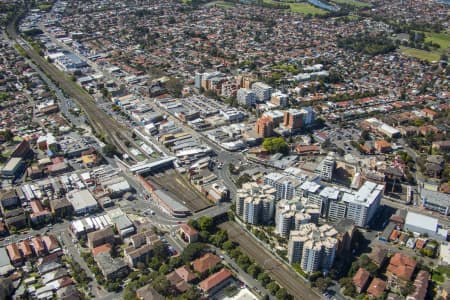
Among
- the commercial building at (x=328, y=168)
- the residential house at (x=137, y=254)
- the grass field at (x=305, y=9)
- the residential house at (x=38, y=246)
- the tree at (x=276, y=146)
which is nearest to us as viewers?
the residential house at (x=137, y=254)

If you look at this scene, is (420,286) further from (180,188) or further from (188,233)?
(180,188)

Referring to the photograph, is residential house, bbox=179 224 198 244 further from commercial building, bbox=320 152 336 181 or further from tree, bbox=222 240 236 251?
commercial building, bbox=320 152 336 181

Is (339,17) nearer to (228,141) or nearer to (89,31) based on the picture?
(89,31)

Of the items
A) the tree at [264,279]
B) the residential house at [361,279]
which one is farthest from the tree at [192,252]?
the residential house at [361,279]

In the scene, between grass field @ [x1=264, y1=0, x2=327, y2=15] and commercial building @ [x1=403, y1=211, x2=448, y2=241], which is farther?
grass field @ [x1=264, y1=0, x2=327, y2=15]

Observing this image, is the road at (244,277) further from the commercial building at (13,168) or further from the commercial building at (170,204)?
the commercial building at (13,168)

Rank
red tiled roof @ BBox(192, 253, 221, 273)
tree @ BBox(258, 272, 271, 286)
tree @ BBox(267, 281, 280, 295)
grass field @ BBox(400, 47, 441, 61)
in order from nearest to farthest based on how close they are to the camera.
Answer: tree @ BBox(267, 281, 280, 295) < tree @ BBox(258, 272, 271, 286) < red tiled roof @ BBox(192, 253, 221, 273) < grass field @ BBox(400, 47, 441, 61)

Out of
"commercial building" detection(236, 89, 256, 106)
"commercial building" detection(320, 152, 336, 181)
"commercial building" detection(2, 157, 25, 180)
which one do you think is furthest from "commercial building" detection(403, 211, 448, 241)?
"commercial building" detection(2, 157, 25, 180)
